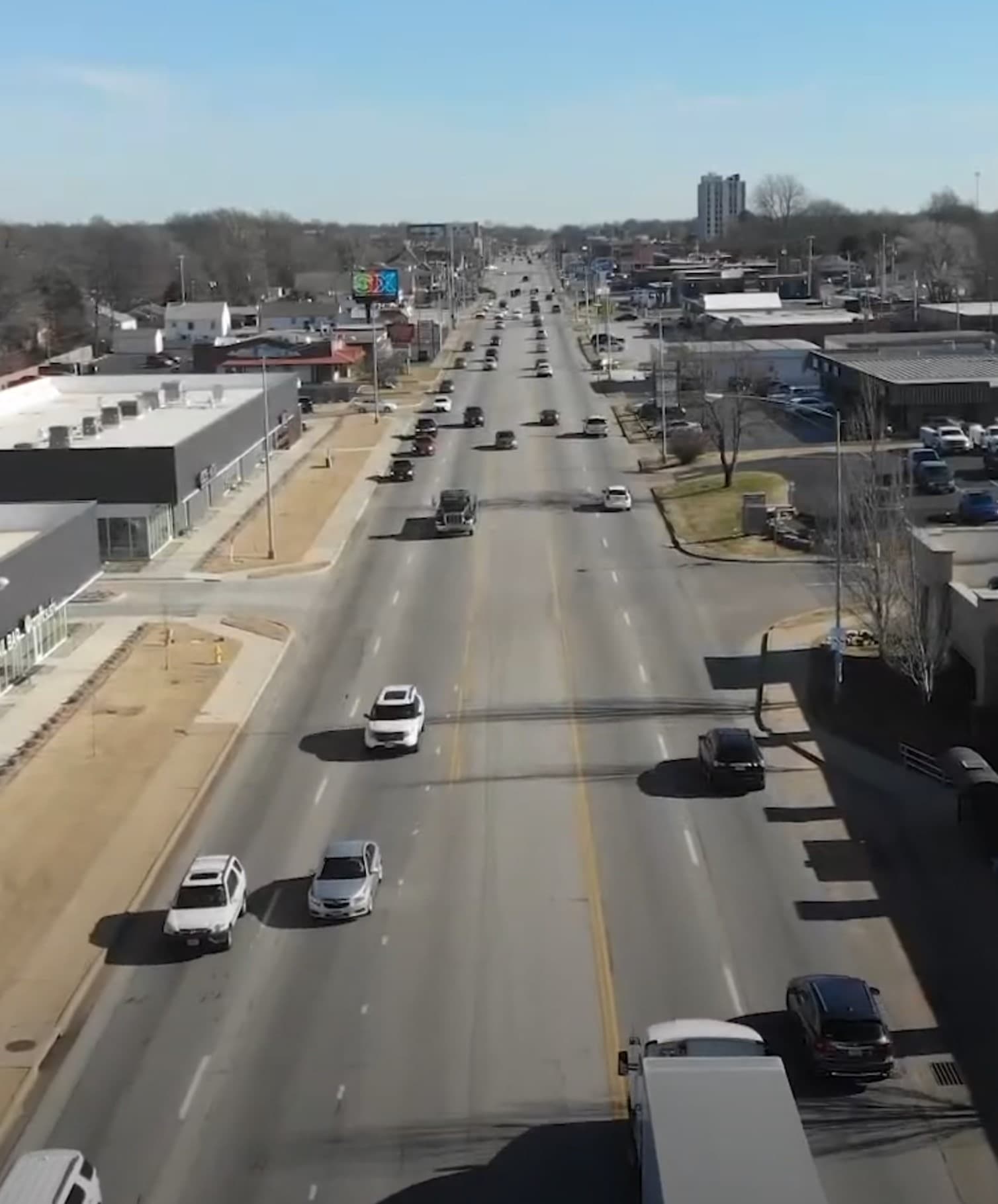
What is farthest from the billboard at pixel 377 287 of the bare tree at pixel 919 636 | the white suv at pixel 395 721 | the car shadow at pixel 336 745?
the white suv at pixel 395 721

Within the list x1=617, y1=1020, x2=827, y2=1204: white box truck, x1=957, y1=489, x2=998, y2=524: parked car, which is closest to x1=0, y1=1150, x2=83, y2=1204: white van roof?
x1=617, y1=1020, x2=827, y2=1204: white box truck

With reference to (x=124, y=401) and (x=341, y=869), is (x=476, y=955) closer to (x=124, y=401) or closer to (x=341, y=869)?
(x=341, y=869)

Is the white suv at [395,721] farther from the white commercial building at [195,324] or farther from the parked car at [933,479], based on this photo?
the white commercial building at [195,324]

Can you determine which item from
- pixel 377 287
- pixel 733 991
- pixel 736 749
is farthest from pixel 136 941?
pixel 377 287

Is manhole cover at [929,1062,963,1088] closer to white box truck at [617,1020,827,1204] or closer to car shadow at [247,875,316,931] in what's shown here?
white box truck at [617,1020,827,1204]

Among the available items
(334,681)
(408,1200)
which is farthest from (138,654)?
(408,1200)

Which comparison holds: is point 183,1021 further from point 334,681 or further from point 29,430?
point 29,430
